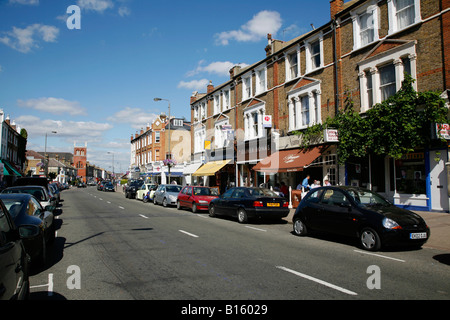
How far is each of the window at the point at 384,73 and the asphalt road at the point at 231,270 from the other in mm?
9040

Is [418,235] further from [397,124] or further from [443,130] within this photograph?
[397,124]

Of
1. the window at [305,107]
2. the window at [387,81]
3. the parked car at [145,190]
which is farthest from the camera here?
the parked car at [145,190]

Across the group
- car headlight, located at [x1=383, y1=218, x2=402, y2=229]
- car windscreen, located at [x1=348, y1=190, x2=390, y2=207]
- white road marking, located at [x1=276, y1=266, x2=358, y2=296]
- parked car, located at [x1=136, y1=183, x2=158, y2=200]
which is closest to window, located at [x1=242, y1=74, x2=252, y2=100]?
parked car, located at [x1=136, y1=183, x2=158, y2=200]

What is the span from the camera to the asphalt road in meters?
4.78

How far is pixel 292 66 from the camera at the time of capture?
73.0 feet

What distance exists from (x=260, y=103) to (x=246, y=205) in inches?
523

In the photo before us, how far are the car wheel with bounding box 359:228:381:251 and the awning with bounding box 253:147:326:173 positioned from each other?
31.9ft

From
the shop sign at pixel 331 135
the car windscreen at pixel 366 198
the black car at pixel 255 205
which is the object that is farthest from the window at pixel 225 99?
the car windscreen at pixel 366 198

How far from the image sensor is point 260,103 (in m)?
25.1

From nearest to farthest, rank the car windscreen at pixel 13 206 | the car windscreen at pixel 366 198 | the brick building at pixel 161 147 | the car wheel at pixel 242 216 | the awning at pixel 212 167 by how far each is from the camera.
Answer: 1. the car windscreen at pixel 13 206
2. the car windscreen at pixel 366 198
3. the car wheel at pixel 242 216
4. the awning at pixel 212 167
5. the brick building at pixel 161 147

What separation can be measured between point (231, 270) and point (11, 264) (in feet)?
12.4

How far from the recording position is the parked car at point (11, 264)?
9.33 ft

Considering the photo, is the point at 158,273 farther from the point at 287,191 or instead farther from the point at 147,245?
the point at 287,191

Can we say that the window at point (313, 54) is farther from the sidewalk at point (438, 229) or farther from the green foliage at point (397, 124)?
the sidewalk at point (438, 229)
